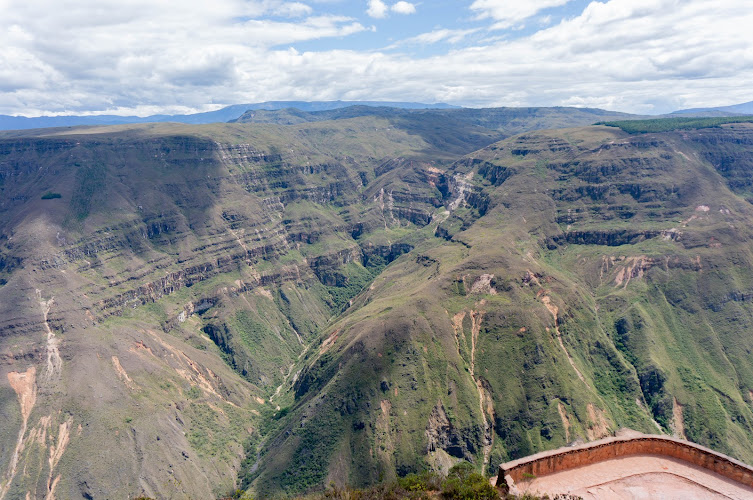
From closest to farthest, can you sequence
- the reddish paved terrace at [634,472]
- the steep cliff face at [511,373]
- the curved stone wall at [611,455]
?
1. the reddish paved terrace at [634,472]
2. the curved stone wall at [611,455]
3. the steep cliff face at [511,373]

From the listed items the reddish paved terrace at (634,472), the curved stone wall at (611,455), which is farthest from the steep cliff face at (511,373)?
the reddish paved terrace at (634,472)

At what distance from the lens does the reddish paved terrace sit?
36.8 metres

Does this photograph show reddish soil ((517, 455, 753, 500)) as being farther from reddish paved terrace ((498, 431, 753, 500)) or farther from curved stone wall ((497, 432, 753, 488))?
curved stone wall ((497, 432, 753, 488))

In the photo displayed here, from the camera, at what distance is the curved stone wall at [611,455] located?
130 feet

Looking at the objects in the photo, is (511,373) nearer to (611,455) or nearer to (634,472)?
(611,455)

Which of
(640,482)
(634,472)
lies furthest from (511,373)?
(640,482)

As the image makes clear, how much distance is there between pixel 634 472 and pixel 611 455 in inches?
90.3

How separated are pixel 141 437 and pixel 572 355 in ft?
482

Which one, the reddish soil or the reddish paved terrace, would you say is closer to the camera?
the reddish soil

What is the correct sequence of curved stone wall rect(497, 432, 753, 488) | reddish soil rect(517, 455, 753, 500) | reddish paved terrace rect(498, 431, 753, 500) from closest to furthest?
reddish soil rect(517, 455, 753, 500)
reddish paved terrace rect(498, 431, 753, 500)
curved stone wall rect(497, 432, 753, 488)

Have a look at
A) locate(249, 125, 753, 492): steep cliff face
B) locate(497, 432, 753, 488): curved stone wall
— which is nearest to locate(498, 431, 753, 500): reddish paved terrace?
locate(497, 432, 753, 488): curved stone wall

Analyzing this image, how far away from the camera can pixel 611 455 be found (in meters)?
40.8

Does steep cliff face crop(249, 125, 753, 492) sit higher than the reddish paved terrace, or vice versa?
the reddish paved terrace

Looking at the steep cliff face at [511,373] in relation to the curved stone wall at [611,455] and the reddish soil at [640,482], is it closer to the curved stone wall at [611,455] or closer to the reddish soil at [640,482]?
the curved stone wall at [611,455]
